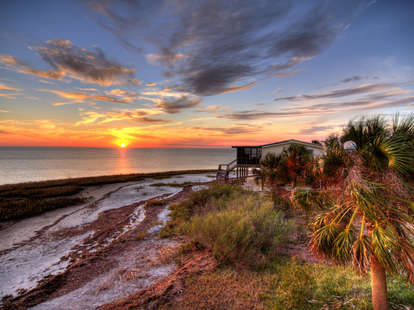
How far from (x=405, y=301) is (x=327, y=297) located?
64.6 inches

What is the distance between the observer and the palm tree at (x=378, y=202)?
132 inches

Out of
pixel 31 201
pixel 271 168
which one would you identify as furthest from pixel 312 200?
pixel 31 201

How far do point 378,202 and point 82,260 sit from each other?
10176 mm

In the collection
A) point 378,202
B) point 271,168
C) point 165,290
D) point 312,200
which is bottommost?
point 165,290

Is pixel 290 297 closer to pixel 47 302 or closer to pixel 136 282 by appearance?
pixel 136 282

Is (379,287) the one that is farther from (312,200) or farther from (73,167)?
(73,167)

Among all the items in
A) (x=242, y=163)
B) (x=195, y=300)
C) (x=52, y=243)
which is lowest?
(x=52, y=243)

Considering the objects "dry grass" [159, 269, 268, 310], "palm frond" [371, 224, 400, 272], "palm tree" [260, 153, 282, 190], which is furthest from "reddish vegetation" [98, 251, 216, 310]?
"palm tree" [260, 153, 282, 190]

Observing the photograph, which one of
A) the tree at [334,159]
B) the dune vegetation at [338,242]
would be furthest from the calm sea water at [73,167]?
the tree at [334,159]

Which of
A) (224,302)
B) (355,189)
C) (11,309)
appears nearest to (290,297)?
(224,302)

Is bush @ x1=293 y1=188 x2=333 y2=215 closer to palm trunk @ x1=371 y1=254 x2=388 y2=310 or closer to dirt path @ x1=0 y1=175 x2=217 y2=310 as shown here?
palm trunk @ x1=371 y1=254 x2=388 y2=310

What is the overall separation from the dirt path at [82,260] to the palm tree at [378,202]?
217 inches

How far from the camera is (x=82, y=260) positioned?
8.38 m

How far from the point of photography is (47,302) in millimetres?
5754
